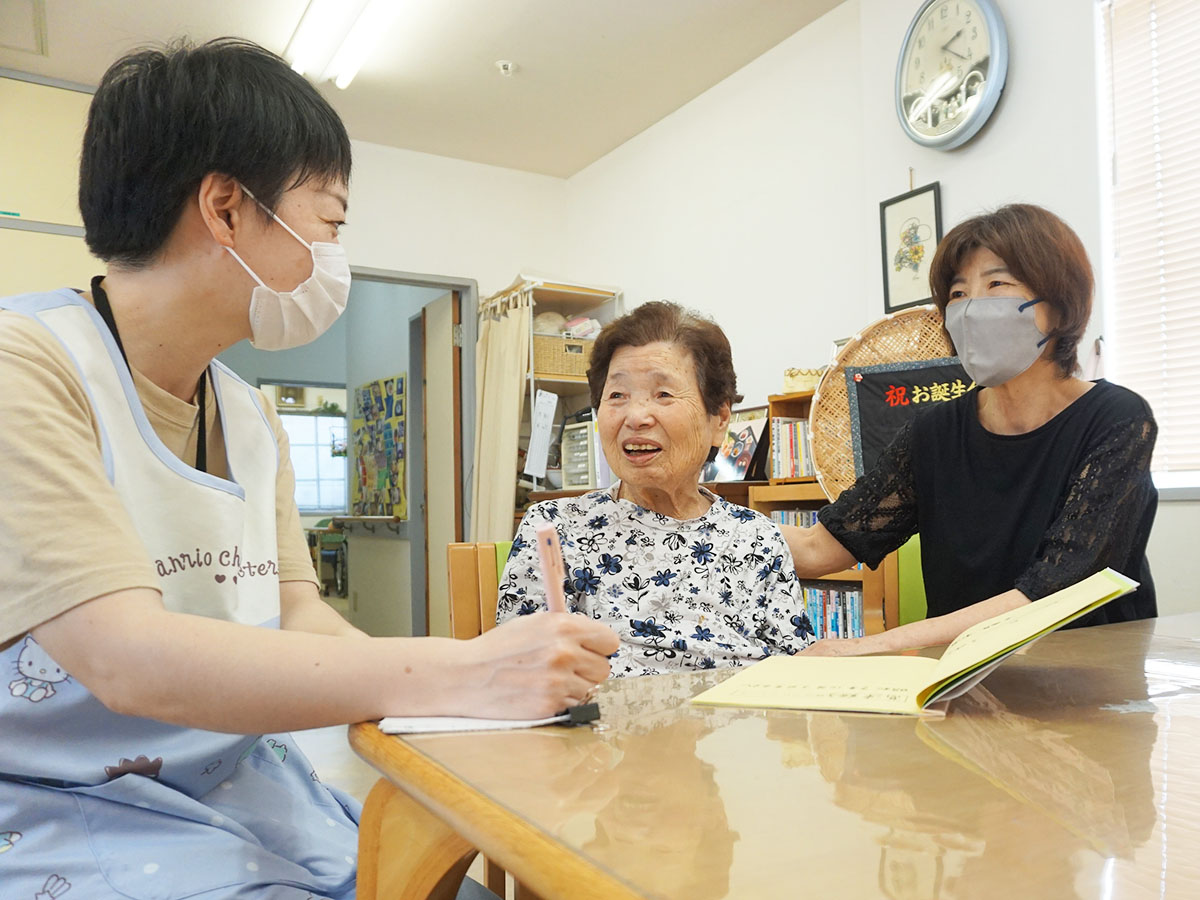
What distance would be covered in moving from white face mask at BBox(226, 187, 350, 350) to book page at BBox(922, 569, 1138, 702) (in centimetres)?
82

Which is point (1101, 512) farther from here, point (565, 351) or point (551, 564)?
point (565, 351)

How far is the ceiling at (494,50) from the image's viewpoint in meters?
3.82

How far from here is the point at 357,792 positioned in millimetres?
2898

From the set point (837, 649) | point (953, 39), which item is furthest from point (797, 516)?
point (837, 649)

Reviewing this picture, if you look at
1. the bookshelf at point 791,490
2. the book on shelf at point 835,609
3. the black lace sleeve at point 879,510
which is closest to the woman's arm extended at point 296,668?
the black lace sleeve at point 879,510

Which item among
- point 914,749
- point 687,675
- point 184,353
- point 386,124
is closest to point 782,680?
point 687,675

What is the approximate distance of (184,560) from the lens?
87cm

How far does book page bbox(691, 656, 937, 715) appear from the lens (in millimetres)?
792

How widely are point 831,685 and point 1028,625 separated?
198 millimetres

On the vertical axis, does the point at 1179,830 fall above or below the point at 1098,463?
below

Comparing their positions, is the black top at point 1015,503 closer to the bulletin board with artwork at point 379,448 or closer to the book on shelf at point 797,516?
the book on shelf at point 797,516

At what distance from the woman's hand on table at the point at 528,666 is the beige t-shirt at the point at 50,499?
289 millimetres

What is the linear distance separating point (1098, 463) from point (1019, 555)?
0.73ft

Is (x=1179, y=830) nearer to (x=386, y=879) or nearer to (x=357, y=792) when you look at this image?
(x=386, y=879)
